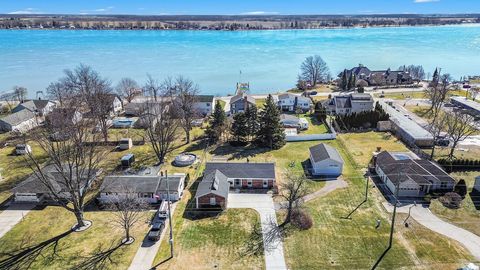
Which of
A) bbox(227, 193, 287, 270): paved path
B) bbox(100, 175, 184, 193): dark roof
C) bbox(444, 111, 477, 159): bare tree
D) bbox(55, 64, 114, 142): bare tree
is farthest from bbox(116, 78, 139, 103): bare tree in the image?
bbox(444, 111, 477, 159): bare tree

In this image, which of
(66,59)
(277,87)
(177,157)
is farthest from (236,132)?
(66,59)

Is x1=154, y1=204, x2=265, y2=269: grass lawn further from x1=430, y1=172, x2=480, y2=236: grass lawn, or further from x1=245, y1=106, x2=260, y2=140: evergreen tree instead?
x1=245, y1=106, x2=260, y2=140: evergreen tree

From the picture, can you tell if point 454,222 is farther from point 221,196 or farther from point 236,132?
point 236,132

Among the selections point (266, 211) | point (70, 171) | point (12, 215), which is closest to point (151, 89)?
A: point (12, 215)

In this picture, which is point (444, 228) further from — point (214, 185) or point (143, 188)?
point (143, 188)

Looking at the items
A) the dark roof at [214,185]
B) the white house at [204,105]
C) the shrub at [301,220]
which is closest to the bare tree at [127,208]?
the dark roof at [214,185]

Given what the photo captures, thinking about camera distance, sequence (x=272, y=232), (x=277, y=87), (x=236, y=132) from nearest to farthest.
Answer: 1. (x=272, y=232)
2. (x=236, y=132)
3. (x=277, y=87)

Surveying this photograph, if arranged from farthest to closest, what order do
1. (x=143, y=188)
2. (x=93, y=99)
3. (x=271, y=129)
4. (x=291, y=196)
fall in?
(x=93, y=99) → (x=271, y=129) → (x=143, y=188) → (x=291, y=196)

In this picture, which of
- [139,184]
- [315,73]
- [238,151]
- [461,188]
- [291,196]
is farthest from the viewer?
[315,73]
